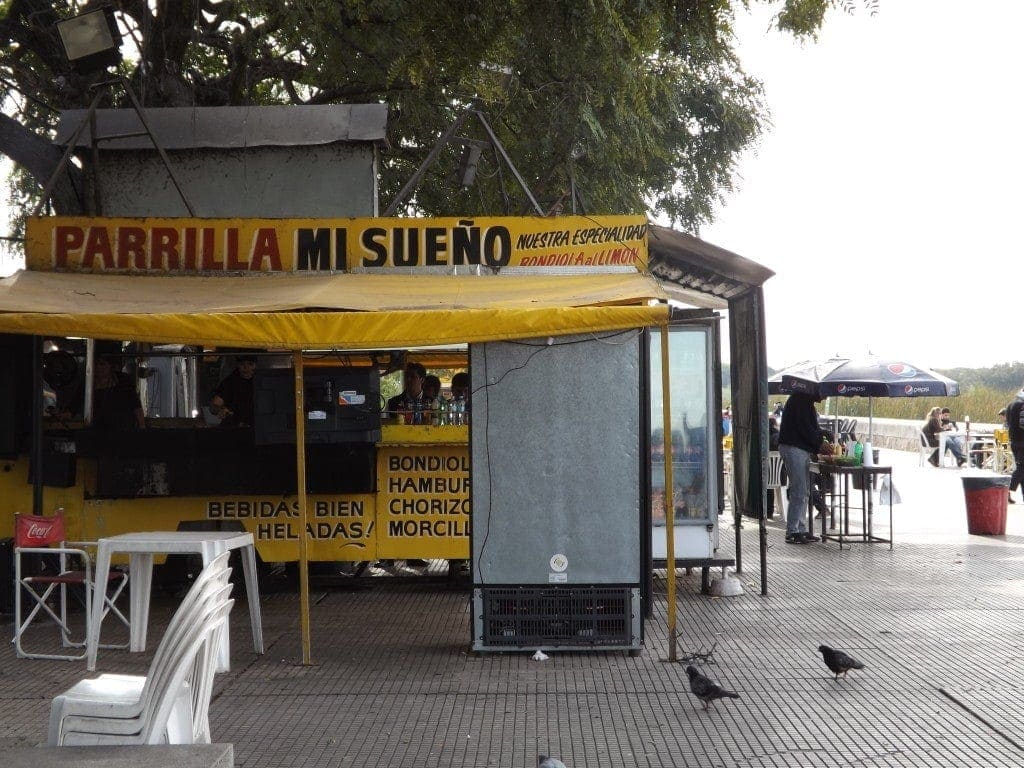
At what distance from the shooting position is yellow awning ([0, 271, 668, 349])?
7.66 m

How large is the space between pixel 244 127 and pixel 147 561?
5.67 meters

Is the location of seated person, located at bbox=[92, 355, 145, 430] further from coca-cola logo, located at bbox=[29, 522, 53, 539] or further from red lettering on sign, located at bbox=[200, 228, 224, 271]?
coca-cola logo, located at bbox=[29, 522, 53, 539]

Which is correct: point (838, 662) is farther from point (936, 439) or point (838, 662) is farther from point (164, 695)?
point (936, 439)

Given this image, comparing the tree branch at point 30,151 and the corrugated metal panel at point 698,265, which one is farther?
the tree branch at point 30,151

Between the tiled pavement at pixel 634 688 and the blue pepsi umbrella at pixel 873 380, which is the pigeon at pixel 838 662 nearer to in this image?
the tiled pavement at pixel 634 688

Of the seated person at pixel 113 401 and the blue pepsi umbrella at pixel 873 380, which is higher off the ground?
the blue pepsi umbrella at pixel 873 380

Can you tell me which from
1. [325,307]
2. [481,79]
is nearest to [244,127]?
[481,79]

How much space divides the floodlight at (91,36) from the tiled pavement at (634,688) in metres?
5.39

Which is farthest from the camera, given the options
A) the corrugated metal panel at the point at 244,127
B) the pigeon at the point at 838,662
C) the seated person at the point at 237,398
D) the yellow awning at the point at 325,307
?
the corrugated metal panel at the point at 244,127

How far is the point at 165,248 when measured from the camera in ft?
32.3

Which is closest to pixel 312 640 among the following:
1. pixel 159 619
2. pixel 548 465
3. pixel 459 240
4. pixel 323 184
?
pixel 159 619

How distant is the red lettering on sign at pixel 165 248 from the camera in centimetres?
981

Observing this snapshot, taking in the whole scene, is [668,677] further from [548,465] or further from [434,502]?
[434,502]

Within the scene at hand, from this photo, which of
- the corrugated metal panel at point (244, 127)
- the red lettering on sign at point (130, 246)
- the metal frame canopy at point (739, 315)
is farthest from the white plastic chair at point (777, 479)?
the red lettering on sign at point (130, 246)
